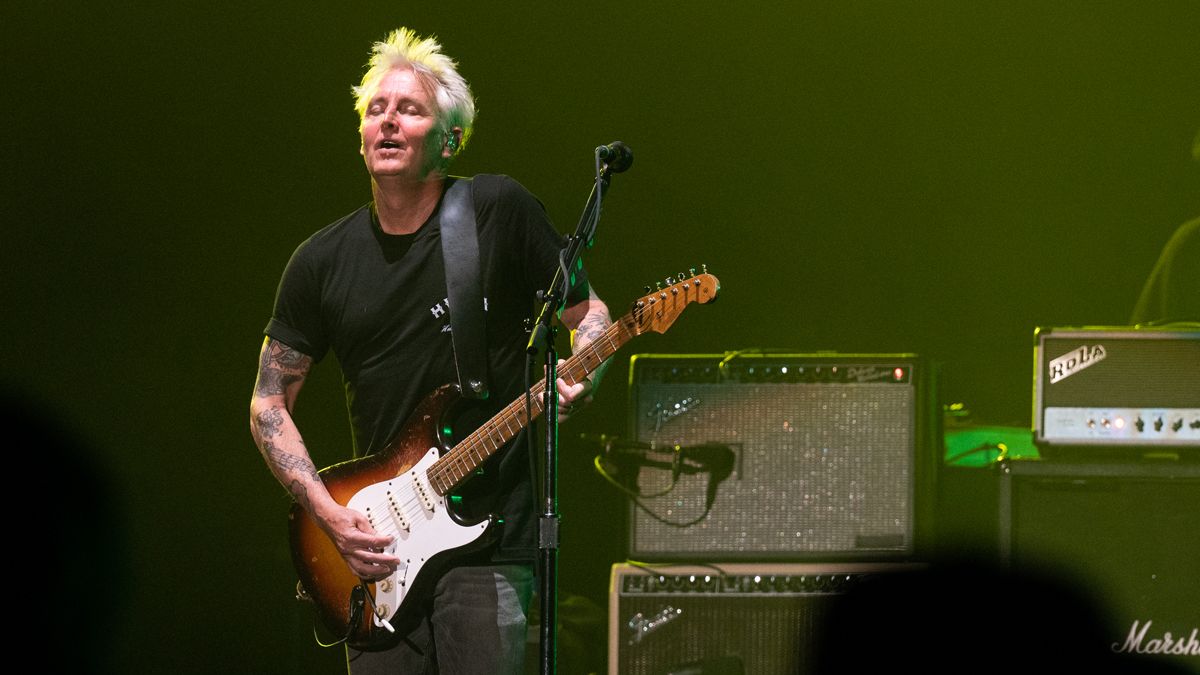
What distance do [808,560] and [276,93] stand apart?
9.42ft

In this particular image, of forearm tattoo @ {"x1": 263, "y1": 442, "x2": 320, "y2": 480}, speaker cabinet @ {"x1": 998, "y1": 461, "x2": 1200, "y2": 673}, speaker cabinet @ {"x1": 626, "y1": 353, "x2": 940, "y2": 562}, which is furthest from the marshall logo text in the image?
forearm tattoo @ {"x1": 263, "y1": 442, "x2": 320, "y2": 480}

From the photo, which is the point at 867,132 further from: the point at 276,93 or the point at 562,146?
the point at 276,93

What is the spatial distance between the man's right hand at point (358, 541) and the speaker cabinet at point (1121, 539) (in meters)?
1.68

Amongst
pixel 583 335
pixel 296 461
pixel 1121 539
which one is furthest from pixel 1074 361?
pixel 296 461

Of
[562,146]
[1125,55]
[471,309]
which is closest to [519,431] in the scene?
[471,309]

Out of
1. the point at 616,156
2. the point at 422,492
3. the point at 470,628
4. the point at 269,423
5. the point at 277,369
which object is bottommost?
the point at 470,628

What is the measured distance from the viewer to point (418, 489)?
3076mm

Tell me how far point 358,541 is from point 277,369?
49 cm

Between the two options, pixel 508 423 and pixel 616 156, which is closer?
pixel 616 156

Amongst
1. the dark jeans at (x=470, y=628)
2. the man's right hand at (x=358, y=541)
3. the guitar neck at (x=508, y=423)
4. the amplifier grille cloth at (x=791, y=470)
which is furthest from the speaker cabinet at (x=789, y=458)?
the man's right hand at (x=358, y=541)

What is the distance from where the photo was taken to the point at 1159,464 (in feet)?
11.9

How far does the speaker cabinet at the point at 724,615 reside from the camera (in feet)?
12.0

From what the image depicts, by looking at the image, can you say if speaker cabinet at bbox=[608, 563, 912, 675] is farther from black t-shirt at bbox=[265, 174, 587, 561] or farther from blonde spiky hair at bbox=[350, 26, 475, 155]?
blonde spiky hair at bbox=[350, 26, 475, 155]

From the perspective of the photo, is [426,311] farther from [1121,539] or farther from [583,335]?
[1121,539]
